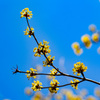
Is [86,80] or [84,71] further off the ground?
[84,71]

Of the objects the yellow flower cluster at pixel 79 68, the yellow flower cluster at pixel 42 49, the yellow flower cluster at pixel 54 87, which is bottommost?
the yellow flower cluster at pixel 54 87

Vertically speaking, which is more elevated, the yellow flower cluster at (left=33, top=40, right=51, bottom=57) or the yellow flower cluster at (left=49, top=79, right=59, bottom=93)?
the yellow flower cluster at (left=33, top=40, right=51, bottom=57)

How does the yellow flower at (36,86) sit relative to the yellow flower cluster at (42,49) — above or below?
below

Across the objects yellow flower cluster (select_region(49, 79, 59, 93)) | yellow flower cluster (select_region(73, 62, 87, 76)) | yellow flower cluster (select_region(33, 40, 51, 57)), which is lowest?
yellow flower cluster (select_region(49, 79, 59, 93))

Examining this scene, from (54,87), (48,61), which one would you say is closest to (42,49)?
(48,61)

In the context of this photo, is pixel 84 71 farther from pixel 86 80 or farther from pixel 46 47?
pixel 46 47

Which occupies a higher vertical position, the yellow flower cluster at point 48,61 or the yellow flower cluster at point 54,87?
the yellow flower cluster at point 48,61

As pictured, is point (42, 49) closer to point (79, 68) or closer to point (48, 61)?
point (48, 61)

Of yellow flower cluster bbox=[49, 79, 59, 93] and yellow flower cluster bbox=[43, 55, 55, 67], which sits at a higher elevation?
yellow flower cluster bbox=[43, 55, 55, 67]

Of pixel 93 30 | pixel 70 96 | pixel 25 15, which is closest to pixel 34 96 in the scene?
pixel 70 96

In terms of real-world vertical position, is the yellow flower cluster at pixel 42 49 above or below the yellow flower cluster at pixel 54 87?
above

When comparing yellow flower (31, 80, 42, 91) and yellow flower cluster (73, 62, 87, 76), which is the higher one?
yellow flower cluster (73, 62, 87, 76)
